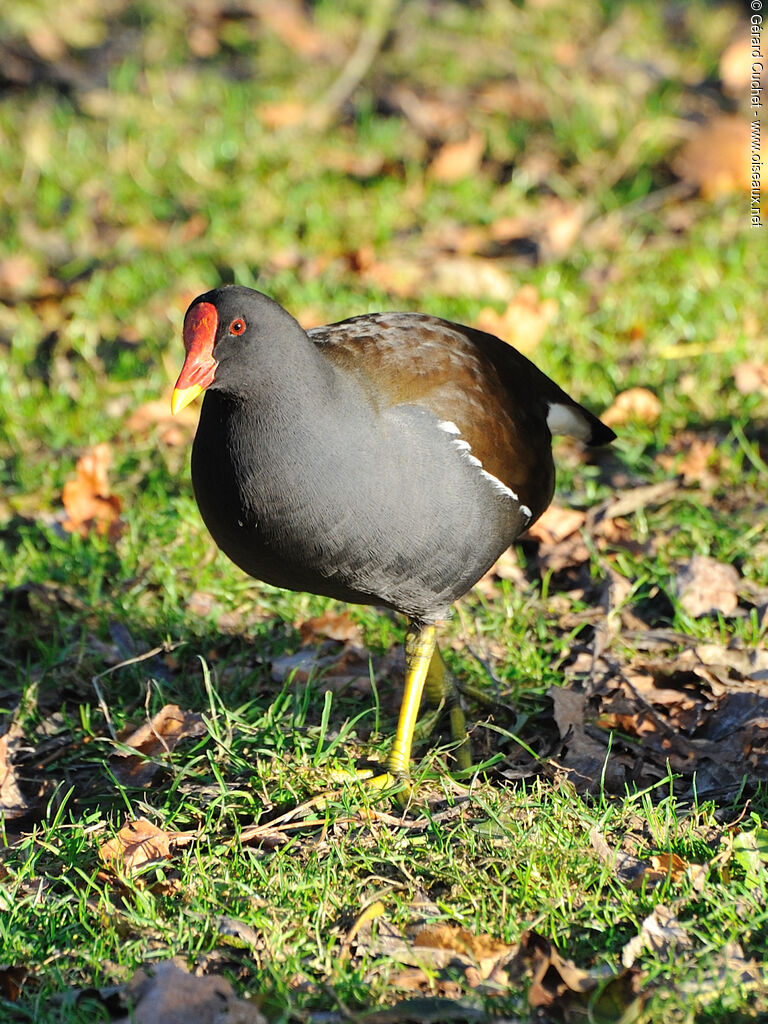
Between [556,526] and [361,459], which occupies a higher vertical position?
[361,459]

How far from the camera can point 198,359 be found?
3.01m

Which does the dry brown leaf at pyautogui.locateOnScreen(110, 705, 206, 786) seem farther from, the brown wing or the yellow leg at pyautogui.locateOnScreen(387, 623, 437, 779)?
the brown wing

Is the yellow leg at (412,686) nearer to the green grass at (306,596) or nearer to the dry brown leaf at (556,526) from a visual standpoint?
the green grass at (306,596)

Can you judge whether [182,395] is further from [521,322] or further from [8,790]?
[521,322]

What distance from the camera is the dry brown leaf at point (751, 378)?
4.92 m

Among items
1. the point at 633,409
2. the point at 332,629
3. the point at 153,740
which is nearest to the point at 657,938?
the point at 153,740

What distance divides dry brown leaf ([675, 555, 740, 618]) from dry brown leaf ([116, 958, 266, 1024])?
2.09 m

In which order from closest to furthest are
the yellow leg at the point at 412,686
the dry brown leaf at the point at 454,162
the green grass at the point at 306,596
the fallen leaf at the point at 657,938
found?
the fallen leaf at the point at 657,938 < the green grass at the point at 306,596 < the yellow leg at the point at 412,686 < the dry brown leaf at the point at 454,162

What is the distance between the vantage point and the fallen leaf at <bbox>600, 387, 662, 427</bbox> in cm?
492

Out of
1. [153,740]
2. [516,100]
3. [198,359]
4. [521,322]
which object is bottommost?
[153,740]

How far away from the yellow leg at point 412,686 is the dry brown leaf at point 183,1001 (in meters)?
0.96

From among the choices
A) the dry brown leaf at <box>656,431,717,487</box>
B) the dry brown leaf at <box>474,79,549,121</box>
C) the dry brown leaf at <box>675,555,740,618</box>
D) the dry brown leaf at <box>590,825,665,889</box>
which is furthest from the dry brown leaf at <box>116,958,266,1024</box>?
the dry brown leaf at <box>474,79,549,121</box>

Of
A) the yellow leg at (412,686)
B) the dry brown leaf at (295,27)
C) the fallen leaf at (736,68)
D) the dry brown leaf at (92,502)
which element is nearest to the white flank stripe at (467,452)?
the yellow leg at (412,686)

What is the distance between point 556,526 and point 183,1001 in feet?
7.71
